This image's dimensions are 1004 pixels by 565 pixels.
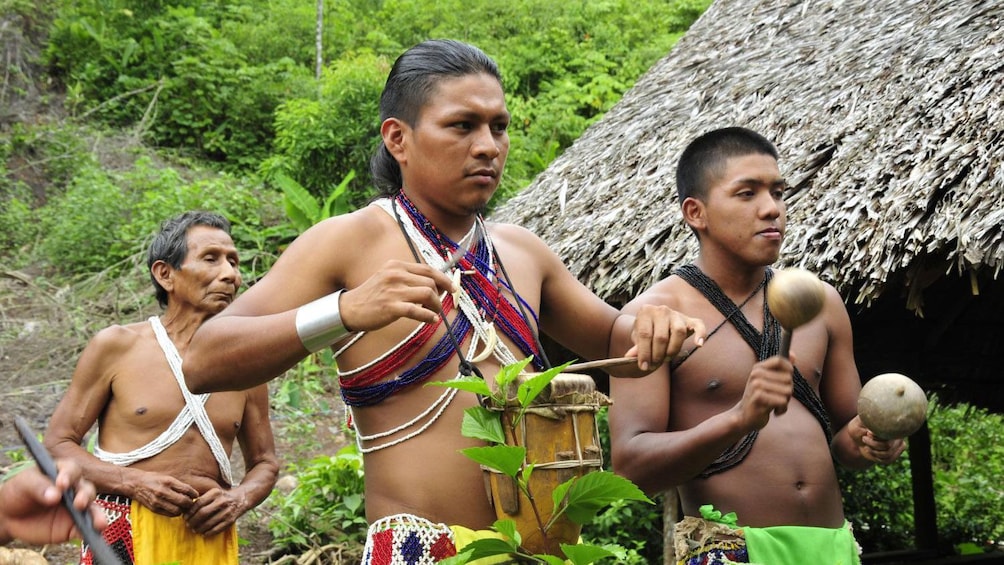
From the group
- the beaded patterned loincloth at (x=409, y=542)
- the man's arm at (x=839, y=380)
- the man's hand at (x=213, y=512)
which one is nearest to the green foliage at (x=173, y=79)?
the man's hand at (x=213, y=512)

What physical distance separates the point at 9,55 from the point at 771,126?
12046 millimetres

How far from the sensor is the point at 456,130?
7.08 feet

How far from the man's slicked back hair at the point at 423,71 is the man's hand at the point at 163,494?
5.56ft

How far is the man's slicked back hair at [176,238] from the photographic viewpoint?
3.87 m

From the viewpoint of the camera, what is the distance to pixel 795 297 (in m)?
2.09

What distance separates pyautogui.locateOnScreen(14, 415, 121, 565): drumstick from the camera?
1302mm

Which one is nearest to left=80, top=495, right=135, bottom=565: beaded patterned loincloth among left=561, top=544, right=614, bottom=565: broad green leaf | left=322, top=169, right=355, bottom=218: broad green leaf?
left=561, top=544, right=614, bottom=565: broad green leaf

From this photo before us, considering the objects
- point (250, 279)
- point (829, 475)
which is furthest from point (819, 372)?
point (250, 279)

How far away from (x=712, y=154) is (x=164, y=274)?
2013mm

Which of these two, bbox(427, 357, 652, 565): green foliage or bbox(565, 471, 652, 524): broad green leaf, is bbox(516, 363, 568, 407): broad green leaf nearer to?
bbox(427, 357, 652, 565): green foliage

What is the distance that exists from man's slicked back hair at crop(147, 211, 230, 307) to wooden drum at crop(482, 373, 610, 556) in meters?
2.27

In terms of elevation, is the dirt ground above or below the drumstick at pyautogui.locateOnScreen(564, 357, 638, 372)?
below

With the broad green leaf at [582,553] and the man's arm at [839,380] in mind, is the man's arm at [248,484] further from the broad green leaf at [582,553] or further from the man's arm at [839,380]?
the broad green leaf at [582,553]

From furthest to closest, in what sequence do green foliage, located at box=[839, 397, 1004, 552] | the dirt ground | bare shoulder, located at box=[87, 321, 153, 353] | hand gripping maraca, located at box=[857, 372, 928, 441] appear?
green foliage, located at box=[839, 397, 1004, 552] < the dirt ground < bare shoulder, located at box=[87, 321, 153, 353] < hand gripping maraca, located at box=[857, 372, 928, 441]
